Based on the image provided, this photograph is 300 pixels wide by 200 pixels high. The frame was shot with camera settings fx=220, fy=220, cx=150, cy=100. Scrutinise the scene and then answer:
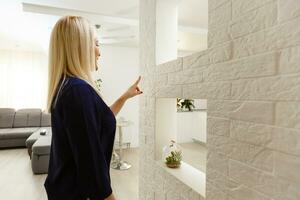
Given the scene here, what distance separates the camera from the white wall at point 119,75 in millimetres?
5320

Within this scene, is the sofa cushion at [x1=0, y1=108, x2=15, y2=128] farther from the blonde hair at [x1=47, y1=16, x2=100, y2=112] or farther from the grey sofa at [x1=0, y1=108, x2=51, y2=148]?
the blonde hair at [x1=47, y1=16, x2=100, y2=112]

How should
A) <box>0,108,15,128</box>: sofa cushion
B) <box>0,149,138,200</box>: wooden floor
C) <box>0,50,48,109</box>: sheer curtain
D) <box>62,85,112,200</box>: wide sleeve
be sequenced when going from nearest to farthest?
1. <box>62,85,112,200</box>: wide sleeve
2. <box>0,149,138,200</box>: wooden floor
3. <box>0,108,15,128</box>: sofa cushion
4. <box>0,50,48,109</box>: sheer curtain

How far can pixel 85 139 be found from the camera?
0.86m

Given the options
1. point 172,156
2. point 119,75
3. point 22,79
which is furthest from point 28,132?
point 172,156

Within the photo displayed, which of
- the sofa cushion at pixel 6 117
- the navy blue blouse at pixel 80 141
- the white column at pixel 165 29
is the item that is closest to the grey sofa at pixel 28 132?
the sofa cushion at pixel 6 117

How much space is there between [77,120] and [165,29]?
114 centimetres

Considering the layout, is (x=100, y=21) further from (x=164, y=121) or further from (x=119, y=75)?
(x=164, y=121)

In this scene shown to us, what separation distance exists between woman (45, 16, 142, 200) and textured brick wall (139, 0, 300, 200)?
0.50 meters

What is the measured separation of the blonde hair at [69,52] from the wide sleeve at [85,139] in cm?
11

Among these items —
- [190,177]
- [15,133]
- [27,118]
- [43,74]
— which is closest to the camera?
[190,177]

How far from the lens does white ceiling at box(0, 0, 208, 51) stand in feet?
9.61

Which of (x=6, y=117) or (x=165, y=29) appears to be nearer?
(x=165, y=29)

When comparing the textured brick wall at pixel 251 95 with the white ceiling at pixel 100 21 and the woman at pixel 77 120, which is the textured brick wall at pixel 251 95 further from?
the white ceiling at pixel 100 21

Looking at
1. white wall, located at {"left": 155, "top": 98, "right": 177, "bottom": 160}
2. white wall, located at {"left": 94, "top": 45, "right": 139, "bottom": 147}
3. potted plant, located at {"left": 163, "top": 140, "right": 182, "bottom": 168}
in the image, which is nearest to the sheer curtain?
white wall, located at {"left": 94, "top": 45, "right": 139, "bottom": 147}
